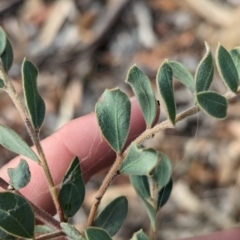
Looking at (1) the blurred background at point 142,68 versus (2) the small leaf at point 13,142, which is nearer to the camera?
(2) the small leaf at point 13,142

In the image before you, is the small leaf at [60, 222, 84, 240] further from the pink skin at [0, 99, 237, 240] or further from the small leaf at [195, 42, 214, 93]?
the pink skin at [0, 99, 237, 240]

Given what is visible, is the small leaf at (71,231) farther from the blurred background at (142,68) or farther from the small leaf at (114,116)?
the blurred background at (142,68)

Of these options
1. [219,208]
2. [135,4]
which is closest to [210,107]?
[219,208]

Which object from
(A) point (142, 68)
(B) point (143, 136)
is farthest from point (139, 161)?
(A) point (142, 68)

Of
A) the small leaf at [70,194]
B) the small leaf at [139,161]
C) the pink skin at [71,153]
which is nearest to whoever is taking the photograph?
the small leaf at [139,161]

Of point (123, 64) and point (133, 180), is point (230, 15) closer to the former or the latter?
point (123, 64)

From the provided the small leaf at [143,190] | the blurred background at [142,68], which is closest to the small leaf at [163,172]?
the small leaf at [143,190]

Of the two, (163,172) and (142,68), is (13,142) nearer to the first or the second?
(163,172)
